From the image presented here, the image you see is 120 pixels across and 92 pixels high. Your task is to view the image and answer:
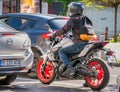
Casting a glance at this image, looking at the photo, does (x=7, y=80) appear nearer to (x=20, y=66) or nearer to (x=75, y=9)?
(x=20, y=66)

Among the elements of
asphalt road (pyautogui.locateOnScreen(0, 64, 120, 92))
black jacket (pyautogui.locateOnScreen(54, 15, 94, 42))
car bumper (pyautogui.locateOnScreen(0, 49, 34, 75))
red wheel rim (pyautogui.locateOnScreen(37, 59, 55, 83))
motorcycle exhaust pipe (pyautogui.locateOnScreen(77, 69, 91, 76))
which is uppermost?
black jacket (pyautogui.locateOnScreen(54, 15, 94, 42))

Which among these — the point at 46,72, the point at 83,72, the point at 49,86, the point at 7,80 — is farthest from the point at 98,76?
the point at 7,80

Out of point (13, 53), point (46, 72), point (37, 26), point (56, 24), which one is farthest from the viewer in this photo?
point (37, 26)

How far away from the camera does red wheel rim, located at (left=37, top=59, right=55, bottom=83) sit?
11875mm

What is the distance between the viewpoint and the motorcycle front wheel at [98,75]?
10.7 m

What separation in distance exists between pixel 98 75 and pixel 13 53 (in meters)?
1.79

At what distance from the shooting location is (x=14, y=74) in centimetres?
1107

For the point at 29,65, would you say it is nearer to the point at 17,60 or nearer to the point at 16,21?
the point at 17,60

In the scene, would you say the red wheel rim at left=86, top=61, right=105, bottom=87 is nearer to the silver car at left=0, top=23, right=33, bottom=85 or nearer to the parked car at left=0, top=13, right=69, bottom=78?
the silver car at left=0, top=23, right=33, bottom=85

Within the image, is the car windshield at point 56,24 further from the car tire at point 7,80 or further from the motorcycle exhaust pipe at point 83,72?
the motorcycle exhaust pipe at point 83,72

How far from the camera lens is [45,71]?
12.1 metres

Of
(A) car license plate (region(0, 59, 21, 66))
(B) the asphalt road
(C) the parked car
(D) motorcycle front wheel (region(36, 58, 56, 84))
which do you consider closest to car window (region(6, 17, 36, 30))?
(C) the parked car

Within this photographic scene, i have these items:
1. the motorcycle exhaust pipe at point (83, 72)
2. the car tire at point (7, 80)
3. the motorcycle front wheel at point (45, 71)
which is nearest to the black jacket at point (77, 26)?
the motorcycle exhaust pipe at point (83, 72)

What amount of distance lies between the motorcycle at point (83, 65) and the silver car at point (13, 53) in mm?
677
